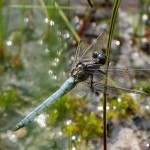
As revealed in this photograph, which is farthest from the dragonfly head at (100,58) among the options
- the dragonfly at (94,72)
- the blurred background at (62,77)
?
the blurred background at (62,77)

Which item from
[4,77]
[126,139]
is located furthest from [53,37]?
[126,139]

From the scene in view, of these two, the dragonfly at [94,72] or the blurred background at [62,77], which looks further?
the blurred background at [62,77]

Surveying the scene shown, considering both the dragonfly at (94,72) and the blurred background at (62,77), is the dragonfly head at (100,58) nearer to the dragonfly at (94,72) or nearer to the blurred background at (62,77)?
the dragonfly at (94,72)

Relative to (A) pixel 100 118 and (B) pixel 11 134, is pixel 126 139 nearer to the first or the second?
(A) pixel 100 118

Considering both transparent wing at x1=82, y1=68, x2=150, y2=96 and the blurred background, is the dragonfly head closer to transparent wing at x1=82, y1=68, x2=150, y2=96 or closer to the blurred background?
transparent wing at x1=82, y1=68, x2=150, y2=96

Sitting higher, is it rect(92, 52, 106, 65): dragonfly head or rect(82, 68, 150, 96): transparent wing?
rect(92, 52, 106, 65): dragonfly head

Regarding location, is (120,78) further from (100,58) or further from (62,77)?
(62,77)

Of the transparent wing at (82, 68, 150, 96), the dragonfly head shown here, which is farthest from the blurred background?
the dragonfly head

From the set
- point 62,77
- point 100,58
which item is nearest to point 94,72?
point 100,58
